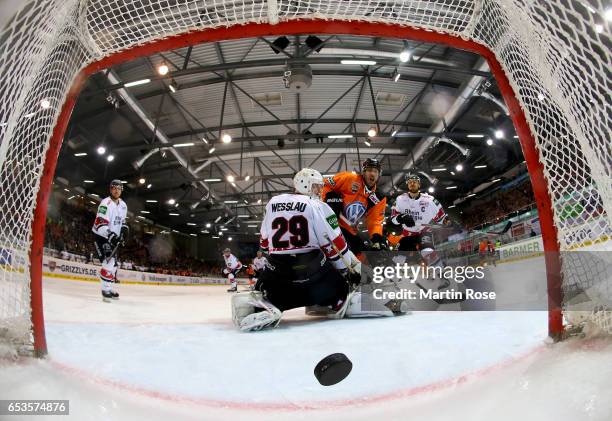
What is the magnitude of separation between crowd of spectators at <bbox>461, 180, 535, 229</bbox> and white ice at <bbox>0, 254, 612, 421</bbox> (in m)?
10.2

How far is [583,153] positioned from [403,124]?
8.32m

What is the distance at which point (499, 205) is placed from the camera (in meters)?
13.8

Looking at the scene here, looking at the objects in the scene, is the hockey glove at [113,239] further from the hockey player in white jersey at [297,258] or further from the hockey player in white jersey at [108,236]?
the hockey player in white jersey at [297,258]

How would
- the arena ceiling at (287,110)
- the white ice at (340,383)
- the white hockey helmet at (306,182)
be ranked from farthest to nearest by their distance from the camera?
the arena ceiling at (287,110) < the white hockey helmet at (306,182) < the white ice at (340,383)

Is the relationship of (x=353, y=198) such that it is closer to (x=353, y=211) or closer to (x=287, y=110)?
(x=353, y=211)

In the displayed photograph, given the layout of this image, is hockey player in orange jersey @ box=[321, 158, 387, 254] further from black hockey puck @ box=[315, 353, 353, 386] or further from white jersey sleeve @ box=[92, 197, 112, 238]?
white jersey sleeve @ box=[92, 197, 112, 238]

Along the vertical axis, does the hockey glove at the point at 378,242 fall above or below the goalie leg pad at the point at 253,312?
above

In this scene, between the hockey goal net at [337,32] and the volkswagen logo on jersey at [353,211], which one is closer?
the hockey goal net at [337,32]

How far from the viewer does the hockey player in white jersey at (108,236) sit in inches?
169

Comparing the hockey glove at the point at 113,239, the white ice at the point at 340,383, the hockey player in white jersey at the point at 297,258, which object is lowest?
Result: the white ice at the point at 340,383

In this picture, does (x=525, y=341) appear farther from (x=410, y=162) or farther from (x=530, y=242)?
(x=410, y=162)

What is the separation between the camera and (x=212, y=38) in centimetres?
127

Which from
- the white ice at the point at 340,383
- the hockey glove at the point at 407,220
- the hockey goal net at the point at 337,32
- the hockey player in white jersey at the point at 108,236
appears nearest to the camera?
the white ice at the point at 340,383

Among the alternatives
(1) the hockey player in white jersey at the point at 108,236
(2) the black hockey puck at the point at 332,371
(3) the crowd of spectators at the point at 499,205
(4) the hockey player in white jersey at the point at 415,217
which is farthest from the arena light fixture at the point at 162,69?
(3) the crowd of spectators at the point at 499,205
